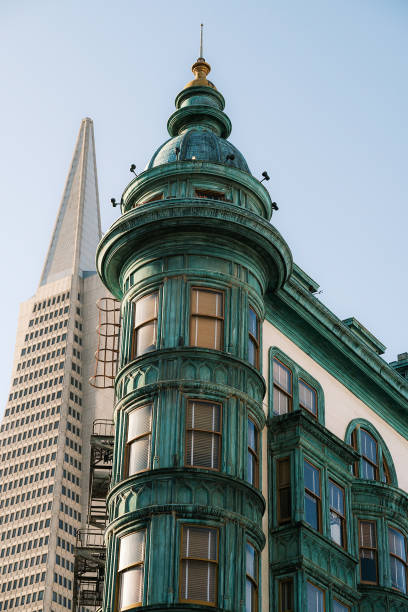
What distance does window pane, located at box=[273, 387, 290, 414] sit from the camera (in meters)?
34.9

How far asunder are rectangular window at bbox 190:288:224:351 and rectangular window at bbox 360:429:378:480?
33.8 feet

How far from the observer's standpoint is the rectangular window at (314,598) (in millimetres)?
30880

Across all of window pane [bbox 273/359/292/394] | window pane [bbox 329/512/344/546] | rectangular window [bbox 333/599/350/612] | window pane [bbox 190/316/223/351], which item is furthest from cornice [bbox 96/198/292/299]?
rectangular window [bbox 333/599/350/612]

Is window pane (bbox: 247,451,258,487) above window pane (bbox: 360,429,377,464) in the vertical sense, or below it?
below

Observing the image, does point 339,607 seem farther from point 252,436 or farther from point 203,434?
point 203,434

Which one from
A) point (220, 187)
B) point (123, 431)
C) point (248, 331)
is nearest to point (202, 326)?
point (248, 331)

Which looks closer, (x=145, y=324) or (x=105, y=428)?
(x=145, y=324)

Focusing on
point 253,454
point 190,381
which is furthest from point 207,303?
point 253,454

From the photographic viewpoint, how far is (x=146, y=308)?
32125mm

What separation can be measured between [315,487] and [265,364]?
4.53 m

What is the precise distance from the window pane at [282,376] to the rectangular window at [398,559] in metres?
6.08

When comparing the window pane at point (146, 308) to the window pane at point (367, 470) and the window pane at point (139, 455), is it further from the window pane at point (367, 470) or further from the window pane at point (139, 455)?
the window pane at point (367, 470)

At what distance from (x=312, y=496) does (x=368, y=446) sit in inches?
297

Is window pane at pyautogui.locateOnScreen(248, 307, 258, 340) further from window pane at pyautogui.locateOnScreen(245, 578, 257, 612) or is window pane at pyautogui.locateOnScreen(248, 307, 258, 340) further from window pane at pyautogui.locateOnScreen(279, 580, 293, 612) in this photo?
window pane at pyautogui.locateOnScreen(245, 578, 257, 612)
